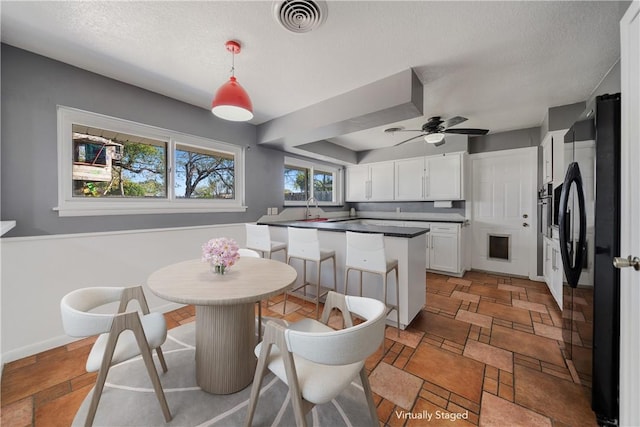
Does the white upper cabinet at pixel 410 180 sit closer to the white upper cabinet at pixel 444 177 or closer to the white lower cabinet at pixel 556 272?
the white upper cabinet at pixel 444 177

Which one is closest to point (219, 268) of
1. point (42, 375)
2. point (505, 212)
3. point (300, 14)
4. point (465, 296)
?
point (42, 375)

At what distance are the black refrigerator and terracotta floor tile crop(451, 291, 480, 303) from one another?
146 cm

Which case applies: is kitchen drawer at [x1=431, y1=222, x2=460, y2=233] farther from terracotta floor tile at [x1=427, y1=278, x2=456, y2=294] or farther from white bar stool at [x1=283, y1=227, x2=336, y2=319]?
white bar stool at [x1=283, y1=227, x2=336, y2=319]

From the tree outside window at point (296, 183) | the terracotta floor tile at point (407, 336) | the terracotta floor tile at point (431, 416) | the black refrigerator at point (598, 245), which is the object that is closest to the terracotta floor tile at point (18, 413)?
the terracotta floor tile at point (431, 416)

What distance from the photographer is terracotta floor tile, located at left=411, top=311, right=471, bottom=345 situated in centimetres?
215

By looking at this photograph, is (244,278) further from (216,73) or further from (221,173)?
(221,173)

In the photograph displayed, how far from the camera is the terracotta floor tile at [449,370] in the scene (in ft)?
5.08

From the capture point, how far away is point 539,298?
2994 millimetres

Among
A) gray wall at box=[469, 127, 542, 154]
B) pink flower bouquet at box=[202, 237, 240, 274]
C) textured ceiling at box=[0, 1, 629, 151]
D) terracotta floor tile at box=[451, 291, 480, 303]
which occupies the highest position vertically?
textured ceiling at box=[0, 1, 629, 151]

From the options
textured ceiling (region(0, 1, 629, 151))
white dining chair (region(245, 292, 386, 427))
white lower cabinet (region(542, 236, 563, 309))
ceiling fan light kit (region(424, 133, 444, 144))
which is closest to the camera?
white dining chair (region(245, 292, 386, 427))

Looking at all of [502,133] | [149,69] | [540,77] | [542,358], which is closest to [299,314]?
[542,358]

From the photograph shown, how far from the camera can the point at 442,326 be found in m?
2.33

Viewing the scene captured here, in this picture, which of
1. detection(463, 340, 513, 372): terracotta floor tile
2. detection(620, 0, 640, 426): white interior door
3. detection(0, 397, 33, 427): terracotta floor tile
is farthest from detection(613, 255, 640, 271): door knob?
detection(0, 397, 33, 427): terracotta floor tile

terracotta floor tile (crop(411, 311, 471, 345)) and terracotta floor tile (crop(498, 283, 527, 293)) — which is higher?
terracotta floor tile (crop(498, 283, 527, 293))
